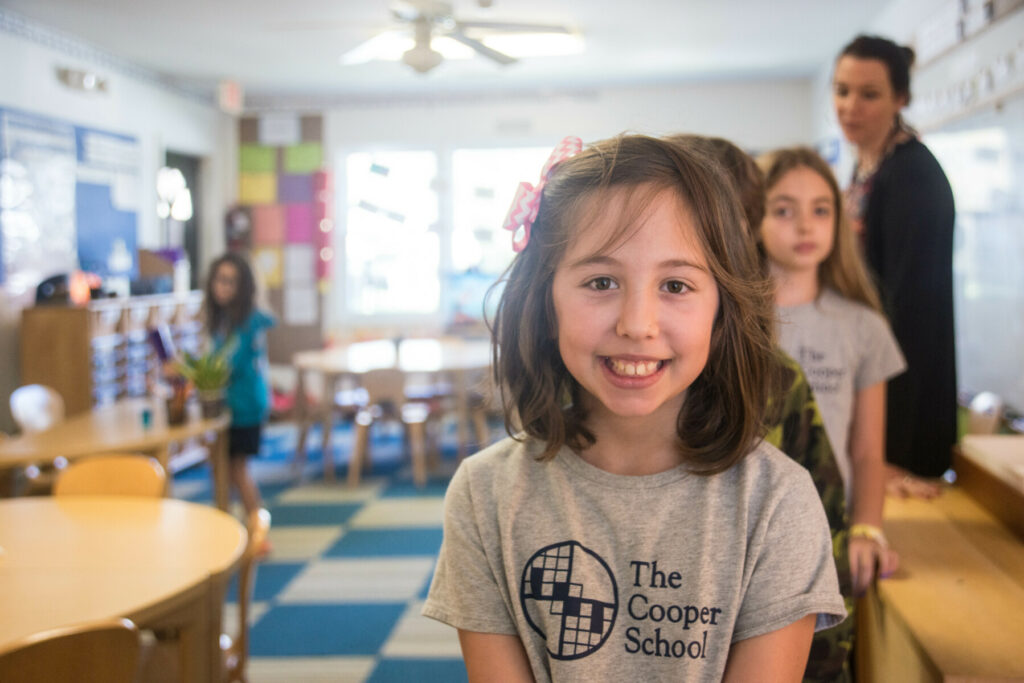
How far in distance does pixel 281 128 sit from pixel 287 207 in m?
0.72

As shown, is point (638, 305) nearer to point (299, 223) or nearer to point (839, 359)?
point (839, 359)

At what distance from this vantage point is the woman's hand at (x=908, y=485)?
6.26ft

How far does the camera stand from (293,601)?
11.0 feet

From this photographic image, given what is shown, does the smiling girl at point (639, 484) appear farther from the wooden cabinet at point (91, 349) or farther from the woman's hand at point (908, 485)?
the wooden cabinet at point (91, 349)

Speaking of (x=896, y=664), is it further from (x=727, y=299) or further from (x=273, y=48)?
(x=273, y=48)

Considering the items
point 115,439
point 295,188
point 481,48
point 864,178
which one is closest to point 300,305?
point 295,188

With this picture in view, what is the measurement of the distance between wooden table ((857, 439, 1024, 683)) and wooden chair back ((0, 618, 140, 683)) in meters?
1.19

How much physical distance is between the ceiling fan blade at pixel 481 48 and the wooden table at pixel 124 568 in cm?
246

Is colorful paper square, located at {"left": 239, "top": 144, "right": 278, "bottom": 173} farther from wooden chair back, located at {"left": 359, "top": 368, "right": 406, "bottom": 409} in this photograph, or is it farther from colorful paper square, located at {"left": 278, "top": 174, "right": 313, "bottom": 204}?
wooden chair back, located at {"left": 359, "top": 368, "right": 406, "bottom": 409}

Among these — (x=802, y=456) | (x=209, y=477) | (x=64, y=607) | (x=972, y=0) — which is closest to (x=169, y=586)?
(x=64, y=607)

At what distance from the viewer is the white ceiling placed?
4691 millimetres

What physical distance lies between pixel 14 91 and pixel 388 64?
2443 mm

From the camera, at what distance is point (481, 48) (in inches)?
154

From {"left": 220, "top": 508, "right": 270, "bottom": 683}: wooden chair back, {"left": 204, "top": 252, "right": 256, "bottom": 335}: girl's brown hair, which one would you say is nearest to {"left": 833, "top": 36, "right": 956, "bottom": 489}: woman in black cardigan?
{"left": 220, "top": 508, "right": 270, "bottom": 683}: wooden chair back
